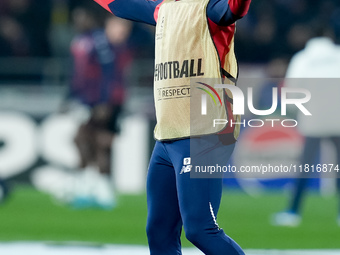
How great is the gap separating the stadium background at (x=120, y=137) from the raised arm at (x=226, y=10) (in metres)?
3.11

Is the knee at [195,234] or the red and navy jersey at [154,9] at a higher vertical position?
the red and navy jersey at [154,9]

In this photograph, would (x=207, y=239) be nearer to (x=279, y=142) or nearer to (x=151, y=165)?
(x=151, y=165)

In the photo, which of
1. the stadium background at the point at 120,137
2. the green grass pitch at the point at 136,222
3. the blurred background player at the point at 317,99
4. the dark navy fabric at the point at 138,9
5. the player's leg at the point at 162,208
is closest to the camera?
the player's leg at the point at 162,208

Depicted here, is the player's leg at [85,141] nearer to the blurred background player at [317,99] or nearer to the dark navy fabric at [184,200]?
the blurred background player at [317,99]

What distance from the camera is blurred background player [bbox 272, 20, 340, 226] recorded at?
8.48 m

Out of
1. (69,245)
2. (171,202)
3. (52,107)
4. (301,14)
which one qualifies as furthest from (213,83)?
(301,14)

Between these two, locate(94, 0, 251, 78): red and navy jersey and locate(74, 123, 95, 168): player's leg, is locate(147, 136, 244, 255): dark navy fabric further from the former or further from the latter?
locate(74, 123, 95, 168): player's leg

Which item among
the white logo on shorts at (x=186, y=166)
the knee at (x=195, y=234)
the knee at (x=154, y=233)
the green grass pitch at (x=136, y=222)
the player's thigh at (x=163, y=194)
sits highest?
the white logo on shorts at (x=186, y=166)

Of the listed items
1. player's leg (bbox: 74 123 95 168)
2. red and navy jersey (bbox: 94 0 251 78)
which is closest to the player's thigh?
red and navy jersey (bbox: 94 0 251 78)

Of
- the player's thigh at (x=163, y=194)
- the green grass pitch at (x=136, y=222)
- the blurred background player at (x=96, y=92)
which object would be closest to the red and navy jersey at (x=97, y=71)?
the blurred background player at (x=96, y=92)

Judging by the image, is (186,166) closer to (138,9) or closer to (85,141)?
(138,9)

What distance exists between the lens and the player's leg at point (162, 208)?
419cm

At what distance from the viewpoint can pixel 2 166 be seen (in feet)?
38.1

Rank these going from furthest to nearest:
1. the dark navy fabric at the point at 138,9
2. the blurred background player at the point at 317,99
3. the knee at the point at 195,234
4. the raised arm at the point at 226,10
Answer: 1. the blurred background player at the point at 317,99
2. the dark navy fabric at the point at 138,9
3. the knee at the point at 195,234
4. the raised arm at the point at 226,10
